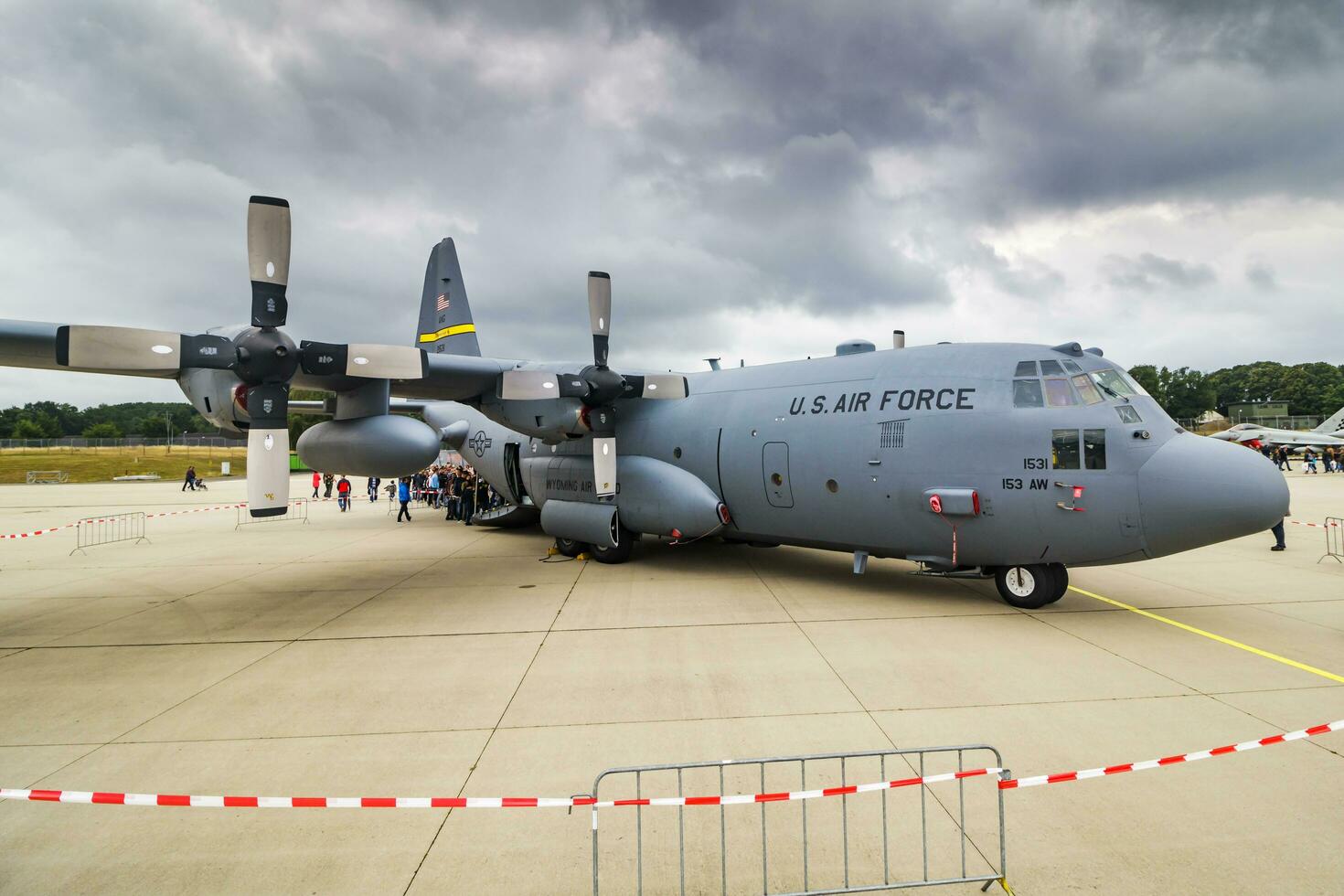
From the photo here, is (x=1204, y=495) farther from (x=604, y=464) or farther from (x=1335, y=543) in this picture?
(x=1335, y=543)

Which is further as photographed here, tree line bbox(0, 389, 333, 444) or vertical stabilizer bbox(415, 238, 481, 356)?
tree line bbox(0, 389, 333, 444)

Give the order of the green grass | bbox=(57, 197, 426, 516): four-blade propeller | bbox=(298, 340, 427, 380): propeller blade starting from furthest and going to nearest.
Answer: the green grass < bbox=(298, 340, 427, 380): propeller blade < bbox=(57, 197, 426, 516): four-blade propeller

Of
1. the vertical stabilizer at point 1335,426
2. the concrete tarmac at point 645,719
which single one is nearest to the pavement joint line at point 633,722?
the concrete tarmac at point 645,719

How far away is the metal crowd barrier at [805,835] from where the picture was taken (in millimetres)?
3145

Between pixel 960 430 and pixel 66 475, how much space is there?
60.1 meters

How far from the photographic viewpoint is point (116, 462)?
55844mm

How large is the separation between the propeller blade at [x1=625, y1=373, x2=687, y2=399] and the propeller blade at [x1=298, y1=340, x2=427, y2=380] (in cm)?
377

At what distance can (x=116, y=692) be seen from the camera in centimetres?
604

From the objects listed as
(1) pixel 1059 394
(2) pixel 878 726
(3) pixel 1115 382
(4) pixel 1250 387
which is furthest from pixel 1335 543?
(4) pixel 1250 387

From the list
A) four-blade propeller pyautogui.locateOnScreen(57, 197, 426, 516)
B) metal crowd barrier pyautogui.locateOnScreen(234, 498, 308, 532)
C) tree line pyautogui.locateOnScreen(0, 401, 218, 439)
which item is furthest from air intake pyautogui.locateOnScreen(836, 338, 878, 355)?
tree line pyautogui.locateOnScreen(0, 401, 218, 439)

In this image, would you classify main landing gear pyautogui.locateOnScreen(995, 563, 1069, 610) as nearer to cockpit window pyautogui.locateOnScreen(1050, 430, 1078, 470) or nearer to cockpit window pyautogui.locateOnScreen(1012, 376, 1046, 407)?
cockpit window pyautogui.locateOnScreen(1050, 430, 1078, 470)

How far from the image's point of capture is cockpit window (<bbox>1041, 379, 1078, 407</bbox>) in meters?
7.68

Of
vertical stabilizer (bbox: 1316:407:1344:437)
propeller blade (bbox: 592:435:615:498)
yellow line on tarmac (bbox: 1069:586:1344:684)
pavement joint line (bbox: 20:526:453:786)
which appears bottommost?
pavement joint line (bbox: 20:526:453:786)

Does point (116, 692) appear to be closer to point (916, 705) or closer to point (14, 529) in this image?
point (916, 705)
